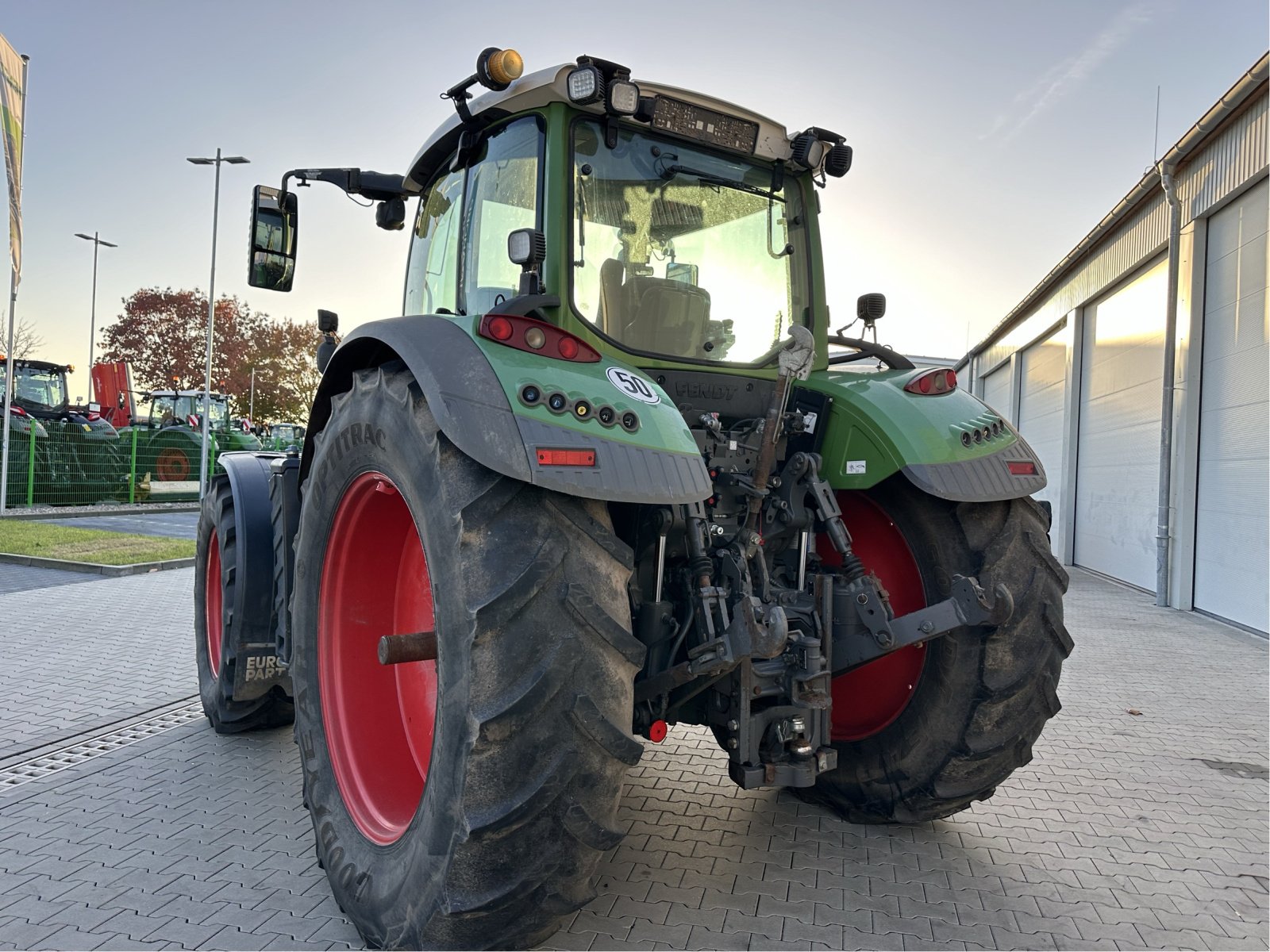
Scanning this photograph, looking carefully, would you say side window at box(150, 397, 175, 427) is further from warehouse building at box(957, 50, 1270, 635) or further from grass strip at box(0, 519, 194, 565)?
warehouse building at box(957, 50, 1270, 635)

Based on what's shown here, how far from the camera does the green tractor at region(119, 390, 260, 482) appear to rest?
2027cm

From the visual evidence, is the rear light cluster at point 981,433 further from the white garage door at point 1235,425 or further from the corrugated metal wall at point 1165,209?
the corrugated metal wall at point 1165,209

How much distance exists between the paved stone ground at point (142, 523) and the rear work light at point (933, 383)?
13890 millimetres

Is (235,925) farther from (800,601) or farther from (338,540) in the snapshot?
(800,601)

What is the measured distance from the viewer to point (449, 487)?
2227 mm

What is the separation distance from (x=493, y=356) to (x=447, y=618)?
2.24 feet

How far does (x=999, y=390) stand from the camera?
21938mm

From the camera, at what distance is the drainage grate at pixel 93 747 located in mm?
3920

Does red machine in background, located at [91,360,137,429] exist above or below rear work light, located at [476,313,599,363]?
above

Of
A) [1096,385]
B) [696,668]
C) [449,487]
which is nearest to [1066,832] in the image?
[696,668]

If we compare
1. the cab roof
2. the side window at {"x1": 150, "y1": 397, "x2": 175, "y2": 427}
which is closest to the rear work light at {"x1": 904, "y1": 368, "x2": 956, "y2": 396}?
the cab roof

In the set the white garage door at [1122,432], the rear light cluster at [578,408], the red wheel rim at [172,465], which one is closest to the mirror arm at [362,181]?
the rear light cluster at [578,408]

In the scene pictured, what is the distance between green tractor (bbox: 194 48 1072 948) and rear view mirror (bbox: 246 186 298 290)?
0.01 m

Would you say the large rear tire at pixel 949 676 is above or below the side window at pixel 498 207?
below
